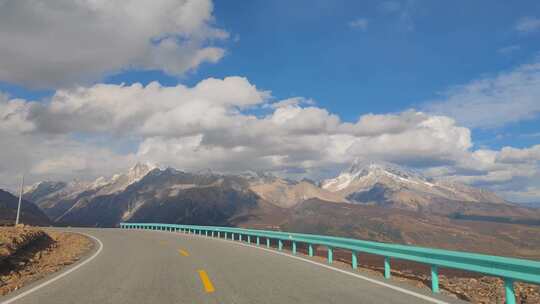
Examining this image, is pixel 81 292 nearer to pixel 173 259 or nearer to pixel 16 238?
pixel 173 259

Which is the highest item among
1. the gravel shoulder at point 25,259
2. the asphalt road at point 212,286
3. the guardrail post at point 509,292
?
the guardrail post at point 509,292

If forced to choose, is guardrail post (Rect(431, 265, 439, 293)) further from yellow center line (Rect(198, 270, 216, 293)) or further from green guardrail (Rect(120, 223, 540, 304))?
yellow center line (Rect(198, 270, 216, 293))

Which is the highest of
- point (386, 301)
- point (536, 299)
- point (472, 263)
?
point (472, 263)

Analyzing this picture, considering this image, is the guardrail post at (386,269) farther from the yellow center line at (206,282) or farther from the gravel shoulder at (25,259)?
the gravel shoulder at (25,259)

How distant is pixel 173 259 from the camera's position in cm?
1481

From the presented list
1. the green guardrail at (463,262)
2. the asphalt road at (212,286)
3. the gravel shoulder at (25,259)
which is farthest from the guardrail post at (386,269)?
the gravel shoulder at (25,259)

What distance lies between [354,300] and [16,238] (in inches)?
738

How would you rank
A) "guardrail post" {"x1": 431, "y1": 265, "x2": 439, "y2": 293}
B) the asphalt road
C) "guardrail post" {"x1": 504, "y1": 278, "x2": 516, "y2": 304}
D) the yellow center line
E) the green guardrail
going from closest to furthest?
the green guardrail, "guardrail post" {"x1": 504, "y1": 278, "x2": 516, "y2": 304}, the asphalt road, the yellow center line, "guardrail post" {"x1": 431, "y1": 265, "x2": 439, "y2": 293}

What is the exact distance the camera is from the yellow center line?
8.77 metres

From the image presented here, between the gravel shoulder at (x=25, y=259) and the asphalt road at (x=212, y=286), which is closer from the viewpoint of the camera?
the asphalt road at (x=212, y=286)

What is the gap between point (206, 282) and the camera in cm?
965

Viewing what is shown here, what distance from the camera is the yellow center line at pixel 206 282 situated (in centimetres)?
877

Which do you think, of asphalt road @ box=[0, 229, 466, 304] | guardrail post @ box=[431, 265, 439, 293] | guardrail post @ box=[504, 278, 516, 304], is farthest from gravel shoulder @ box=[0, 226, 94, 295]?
guardrail post @ box=[504, 278, 516, 304]

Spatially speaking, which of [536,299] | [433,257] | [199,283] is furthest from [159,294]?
[536,299]
